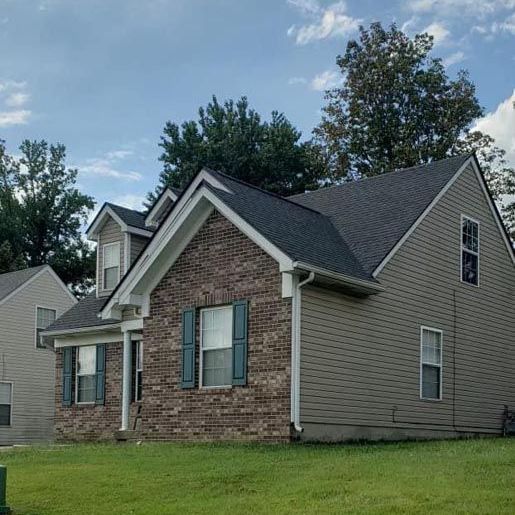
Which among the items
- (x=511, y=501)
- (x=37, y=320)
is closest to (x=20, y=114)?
(x=37, y=320)

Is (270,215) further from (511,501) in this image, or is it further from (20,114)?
(20,114)

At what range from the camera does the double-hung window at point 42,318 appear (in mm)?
33719

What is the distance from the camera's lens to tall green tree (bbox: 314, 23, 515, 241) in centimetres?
4022

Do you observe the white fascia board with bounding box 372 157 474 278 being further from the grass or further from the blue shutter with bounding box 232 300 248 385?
the grass

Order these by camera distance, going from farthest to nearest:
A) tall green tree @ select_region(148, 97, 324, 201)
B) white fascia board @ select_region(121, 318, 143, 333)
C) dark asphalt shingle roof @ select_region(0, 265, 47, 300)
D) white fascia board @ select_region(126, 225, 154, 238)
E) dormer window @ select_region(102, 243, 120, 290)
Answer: tall green tree @ select_region(148, 97, 324, 201) → dark asphalt shingle roof @ select_region(0, 265, 47, 300) → dormer window @ select_region(102, 243, 120, 290) → white fascia board @ select_region(126, 225, 154, 238) → white fascia board @ select_region(121, 318, 143, 333)

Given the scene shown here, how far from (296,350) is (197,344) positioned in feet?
8.19

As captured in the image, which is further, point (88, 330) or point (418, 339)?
point (88, 330)

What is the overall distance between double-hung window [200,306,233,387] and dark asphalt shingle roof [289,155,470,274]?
→ 2959 millimetres

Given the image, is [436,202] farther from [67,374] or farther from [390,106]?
[390,106]

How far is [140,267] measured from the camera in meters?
19.0

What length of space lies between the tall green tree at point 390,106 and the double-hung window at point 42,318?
13.9m

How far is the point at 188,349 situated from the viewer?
18.4 metres

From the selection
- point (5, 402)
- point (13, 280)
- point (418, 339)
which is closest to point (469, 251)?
point (418, 339)

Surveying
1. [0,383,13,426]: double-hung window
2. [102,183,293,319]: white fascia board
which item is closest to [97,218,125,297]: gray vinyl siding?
[102,183,293,319]: white fascia board
